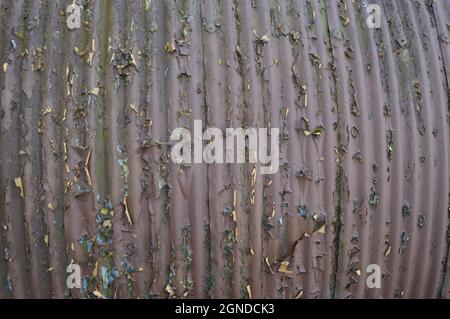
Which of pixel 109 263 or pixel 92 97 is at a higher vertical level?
pixel 92 97

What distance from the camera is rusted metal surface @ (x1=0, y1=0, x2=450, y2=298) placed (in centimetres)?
131

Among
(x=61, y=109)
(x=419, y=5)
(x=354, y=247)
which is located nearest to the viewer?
(x=61, y=109)

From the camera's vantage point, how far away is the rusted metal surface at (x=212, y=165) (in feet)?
4.29

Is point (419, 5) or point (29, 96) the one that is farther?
point (419, 5)

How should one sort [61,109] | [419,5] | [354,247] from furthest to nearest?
[419,5]
[354,247]
[61,109]

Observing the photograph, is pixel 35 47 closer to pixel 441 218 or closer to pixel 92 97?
pixel 92 97

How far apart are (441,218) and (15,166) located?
1007 mm

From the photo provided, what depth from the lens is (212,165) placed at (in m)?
1.32

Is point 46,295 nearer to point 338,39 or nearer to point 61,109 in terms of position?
point 61,109

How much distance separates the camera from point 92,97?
1311 mm
